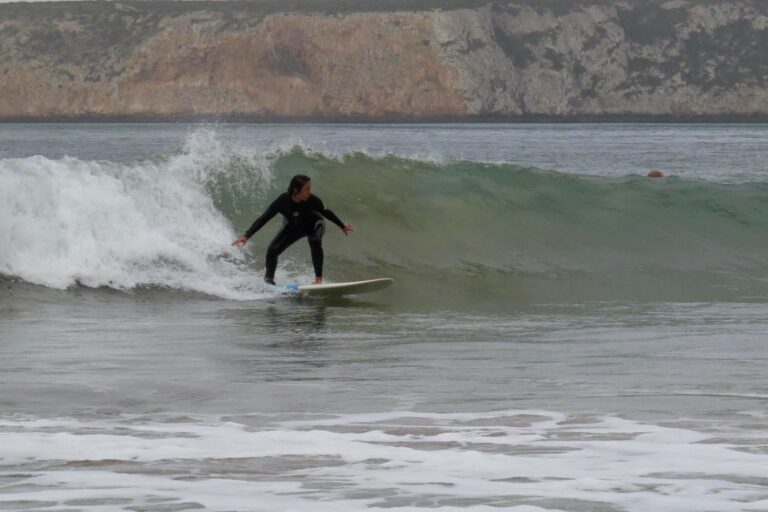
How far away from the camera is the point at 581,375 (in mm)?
9008

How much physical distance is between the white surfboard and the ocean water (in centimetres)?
12

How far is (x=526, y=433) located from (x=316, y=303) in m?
6.59

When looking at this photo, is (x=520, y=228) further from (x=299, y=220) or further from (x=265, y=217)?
(x=265, y=217)

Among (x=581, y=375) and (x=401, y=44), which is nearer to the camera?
(x=581, y=375)

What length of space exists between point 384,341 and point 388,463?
445 cm

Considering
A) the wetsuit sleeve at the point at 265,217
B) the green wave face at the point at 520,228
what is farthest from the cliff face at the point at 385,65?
the wetsuit sleeve at the point at 265,217

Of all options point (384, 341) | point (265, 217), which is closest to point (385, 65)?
point (265, 217)

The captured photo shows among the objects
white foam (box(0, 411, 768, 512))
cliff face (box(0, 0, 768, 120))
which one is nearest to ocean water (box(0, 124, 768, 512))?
white foam (box(0, 411, 768, 512))

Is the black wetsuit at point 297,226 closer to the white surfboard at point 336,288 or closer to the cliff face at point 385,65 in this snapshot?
the white surfboard at point 336,288

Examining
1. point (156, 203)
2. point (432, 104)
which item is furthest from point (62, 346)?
point (432, 104)

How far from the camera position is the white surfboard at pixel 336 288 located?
1387cm

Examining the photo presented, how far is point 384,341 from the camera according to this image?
1095 centimetres

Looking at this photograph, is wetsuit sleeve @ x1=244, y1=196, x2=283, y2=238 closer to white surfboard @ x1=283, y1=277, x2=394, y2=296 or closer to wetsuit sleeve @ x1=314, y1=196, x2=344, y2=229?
wetsuit sleeve @ x1=314, y1=196, x2=344, y2=229

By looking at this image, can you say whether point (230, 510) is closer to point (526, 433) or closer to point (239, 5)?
point (526, 433)
